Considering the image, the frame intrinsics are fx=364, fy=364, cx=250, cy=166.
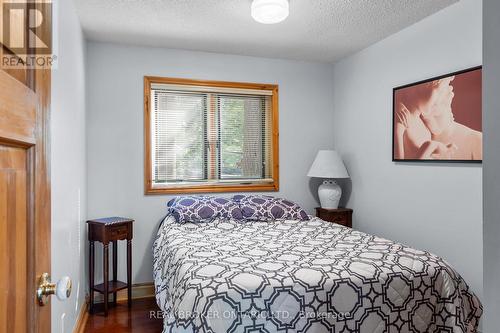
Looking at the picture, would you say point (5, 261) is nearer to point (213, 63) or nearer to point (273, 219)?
point (273, 219)

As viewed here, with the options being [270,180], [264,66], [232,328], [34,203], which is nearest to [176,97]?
[264,66]

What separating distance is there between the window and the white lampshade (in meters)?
0.47

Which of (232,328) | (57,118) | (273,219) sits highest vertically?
(57,118)

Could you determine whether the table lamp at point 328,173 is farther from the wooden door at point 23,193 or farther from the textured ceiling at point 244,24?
the wooden door at point 23,193

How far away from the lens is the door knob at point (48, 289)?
87cm

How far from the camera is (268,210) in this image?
343 centimetres

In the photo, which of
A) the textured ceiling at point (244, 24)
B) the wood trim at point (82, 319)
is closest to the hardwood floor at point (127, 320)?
the wood trim at point (82, 319)

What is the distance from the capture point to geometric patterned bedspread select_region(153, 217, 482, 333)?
1723mm

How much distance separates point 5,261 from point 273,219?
281cm

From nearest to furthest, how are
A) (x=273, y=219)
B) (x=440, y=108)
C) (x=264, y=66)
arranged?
1. (x=440, y=108)
2. (x=273, y=219)
3. (x=264, y=66)

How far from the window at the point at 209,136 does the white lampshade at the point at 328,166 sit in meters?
0.47

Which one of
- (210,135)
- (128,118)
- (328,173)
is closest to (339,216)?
(328,173)

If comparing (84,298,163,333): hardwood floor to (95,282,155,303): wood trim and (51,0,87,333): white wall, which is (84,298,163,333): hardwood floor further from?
(51,0,87,333): white wall

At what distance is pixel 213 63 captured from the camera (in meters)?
3.83
